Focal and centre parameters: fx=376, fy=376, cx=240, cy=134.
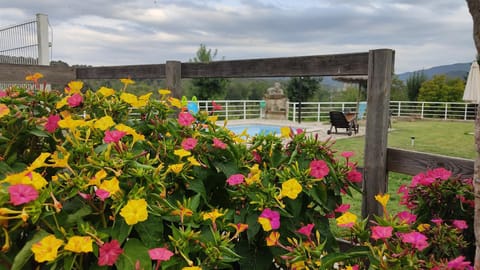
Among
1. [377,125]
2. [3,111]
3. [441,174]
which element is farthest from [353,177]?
[3,111]

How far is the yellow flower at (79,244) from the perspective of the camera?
0.74 meters

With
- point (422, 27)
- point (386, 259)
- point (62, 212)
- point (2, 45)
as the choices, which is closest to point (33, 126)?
point (62, 212)

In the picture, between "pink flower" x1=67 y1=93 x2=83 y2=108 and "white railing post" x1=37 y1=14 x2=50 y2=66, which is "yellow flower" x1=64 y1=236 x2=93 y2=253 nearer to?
"pink flower" x1=67 y1=93 x2=83 y2=108

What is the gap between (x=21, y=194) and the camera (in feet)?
2.41

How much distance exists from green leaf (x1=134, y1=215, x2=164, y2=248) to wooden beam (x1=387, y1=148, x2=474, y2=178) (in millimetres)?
987

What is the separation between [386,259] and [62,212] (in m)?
0.73

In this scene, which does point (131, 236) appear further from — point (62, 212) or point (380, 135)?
point (380, 135)

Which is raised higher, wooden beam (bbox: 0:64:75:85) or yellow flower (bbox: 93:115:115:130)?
wooden beam (bbox: 0:64:75:85)

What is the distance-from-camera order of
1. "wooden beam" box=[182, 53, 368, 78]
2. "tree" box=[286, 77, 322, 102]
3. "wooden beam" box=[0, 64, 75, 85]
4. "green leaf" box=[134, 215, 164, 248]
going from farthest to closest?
"tree" box=[286, 77, 322, 102] → "wooden beam" box=[0, 64, 75, 85] → "wooden beam" box=[182, 53, 368, 78] → "green leaf" box=[134, 215, 164, 248]

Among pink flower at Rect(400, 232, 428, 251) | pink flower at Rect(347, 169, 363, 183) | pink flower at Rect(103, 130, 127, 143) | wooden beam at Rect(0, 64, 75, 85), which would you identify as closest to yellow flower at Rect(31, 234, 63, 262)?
pink flower at Rect(103, 130, 127, 143)

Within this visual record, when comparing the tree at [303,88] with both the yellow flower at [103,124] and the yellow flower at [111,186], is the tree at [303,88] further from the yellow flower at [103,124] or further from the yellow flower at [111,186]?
the yellow flower at [111,186]

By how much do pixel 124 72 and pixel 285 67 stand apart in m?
1.39

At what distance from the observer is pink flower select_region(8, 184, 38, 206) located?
0.72 metres

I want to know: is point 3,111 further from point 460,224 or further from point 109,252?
point 460,224
